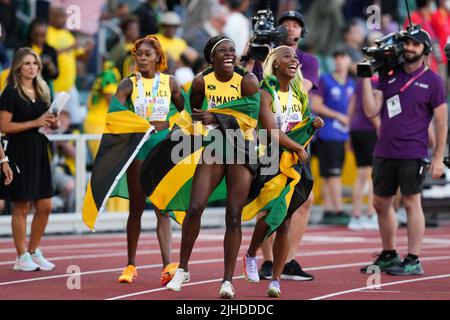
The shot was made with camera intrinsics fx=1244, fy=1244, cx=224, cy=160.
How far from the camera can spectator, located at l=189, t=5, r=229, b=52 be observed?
1902cm

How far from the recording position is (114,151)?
11.6 meters

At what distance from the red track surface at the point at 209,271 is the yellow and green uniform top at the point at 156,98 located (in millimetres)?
1556

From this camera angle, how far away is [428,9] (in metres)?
20.7

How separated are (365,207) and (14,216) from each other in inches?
305

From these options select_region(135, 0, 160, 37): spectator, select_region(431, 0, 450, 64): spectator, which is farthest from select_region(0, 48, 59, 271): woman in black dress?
select_region(431, 0, 450, 64): spectator

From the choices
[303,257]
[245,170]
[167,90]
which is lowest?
A: [303,257]

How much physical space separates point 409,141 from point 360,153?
18.4 ft

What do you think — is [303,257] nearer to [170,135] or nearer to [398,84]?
[398,84]

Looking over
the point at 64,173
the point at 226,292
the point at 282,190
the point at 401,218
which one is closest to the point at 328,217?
the point at 401,218

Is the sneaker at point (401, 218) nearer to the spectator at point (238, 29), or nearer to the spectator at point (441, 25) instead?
the spectator at point (238, 29)

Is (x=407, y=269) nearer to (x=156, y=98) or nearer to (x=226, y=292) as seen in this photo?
(x=226, y=292)

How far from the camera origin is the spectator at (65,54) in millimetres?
17734

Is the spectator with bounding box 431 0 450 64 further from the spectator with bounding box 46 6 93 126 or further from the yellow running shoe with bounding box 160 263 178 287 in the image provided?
the yellow running shoe with bounding box 160 263 178 287
